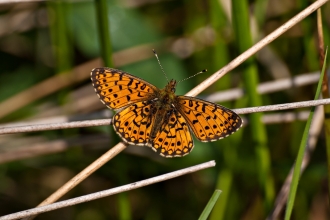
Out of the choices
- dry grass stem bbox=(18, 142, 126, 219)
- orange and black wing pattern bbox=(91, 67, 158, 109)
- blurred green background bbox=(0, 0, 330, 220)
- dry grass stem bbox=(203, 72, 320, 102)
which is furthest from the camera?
blurred green background bbox=(0, 0, 330, 220)

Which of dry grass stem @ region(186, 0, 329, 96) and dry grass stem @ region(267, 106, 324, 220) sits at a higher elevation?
dry grass stem @ region(186, 0, 329, 96)

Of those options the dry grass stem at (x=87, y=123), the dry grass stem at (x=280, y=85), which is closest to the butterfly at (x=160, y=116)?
the dry grass stem at (x=87, y=123)

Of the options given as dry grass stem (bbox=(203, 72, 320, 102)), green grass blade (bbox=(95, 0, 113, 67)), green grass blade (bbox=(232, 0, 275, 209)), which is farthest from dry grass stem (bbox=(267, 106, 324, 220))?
green grass blade (bbox=(95, 0, 113, 67))

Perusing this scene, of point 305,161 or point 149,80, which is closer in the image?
point 305,161

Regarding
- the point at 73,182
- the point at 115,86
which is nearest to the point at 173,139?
the point at 115,86

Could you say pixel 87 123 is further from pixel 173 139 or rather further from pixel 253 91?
pixel 253 91

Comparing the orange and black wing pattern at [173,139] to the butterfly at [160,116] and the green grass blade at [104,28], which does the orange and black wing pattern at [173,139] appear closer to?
the butterfly at [160,116]

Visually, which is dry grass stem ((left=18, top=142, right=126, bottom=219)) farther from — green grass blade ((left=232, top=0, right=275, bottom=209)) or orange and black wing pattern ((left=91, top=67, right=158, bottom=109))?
green grass blade ((left=232, top=0, right=275, bottom=209))

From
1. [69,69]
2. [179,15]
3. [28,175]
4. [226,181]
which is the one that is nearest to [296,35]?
[179,15]
